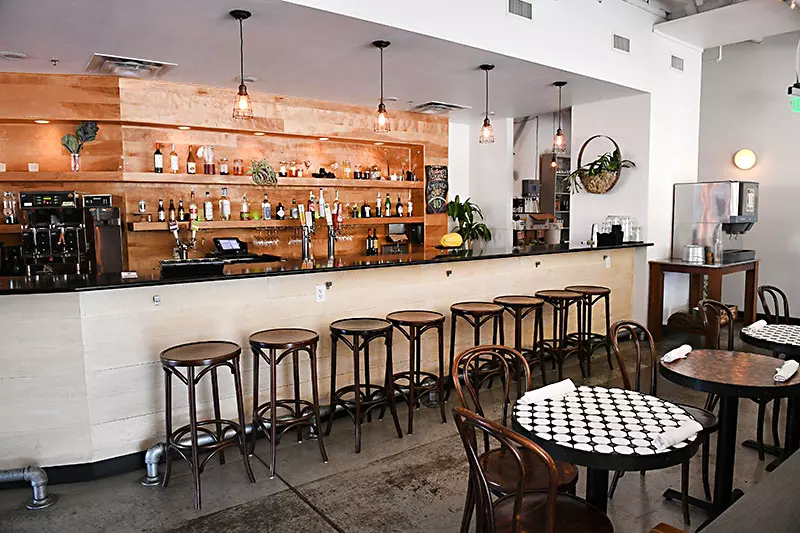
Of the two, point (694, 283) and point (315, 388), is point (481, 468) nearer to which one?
point (315, 388)

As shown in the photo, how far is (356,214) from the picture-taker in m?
7.48

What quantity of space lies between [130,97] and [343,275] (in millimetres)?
3092

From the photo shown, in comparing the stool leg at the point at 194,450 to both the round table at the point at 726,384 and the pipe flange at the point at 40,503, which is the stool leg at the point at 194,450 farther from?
the round table at the point at 726,384

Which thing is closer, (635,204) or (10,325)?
(10,325)

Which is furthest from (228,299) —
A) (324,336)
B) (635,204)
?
(635,204)

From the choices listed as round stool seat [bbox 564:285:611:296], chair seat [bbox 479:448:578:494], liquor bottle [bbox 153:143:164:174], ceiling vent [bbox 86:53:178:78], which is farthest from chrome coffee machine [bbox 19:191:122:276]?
chair seat [bbox 479:448:578:494]

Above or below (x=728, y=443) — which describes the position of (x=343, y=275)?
above

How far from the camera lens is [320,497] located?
3.02m

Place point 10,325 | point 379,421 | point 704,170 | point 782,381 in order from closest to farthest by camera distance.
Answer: point 782,381
point 10,325
point 379,421
point 704,170

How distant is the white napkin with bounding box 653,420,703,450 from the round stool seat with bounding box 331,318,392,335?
1.98 meters

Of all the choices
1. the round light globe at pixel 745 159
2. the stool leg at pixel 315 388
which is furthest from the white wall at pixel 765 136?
the stool leg at pixel 315 388

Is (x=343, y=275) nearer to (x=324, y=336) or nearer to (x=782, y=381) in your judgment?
(x=324, y=336)

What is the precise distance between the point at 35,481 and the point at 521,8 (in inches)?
188

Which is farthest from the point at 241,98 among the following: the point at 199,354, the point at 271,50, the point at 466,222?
the point at 466,222
